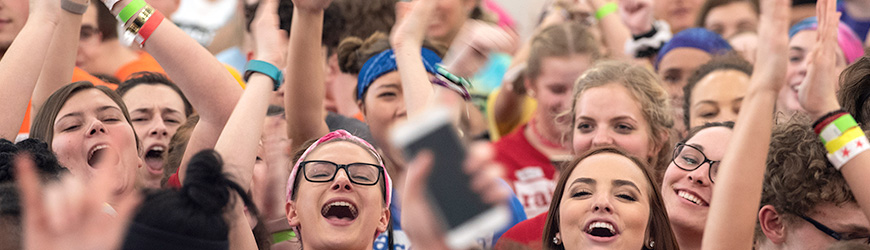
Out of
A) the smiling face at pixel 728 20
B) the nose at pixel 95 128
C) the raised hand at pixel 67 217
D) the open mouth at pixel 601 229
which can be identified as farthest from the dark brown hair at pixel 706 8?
the raised hand at pixel 67 217

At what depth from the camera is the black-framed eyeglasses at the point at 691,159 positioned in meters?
3.29

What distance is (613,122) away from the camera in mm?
3680

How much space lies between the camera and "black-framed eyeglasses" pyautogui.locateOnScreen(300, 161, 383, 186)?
318cm

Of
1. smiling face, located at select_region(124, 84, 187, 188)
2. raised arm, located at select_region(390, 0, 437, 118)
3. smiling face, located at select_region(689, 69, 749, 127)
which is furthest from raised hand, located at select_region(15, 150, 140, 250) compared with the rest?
smiling face, located at select_region(689, 69, 749, 127)

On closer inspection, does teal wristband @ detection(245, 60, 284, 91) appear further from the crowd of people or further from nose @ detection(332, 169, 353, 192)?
nose @ detection(332, 169, 353, 192)

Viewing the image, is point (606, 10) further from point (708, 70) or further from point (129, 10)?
point (129, 10)

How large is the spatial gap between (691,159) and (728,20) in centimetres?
263

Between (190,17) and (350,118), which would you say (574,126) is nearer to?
(350,118)

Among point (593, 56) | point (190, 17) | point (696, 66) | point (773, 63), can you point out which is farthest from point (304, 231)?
point (190, 17)

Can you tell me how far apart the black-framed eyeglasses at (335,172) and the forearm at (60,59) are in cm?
95

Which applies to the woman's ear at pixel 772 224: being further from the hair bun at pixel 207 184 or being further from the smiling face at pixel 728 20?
the smiling face at pixel 728 20

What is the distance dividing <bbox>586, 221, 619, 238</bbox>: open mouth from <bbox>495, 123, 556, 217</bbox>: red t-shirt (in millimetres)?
1096

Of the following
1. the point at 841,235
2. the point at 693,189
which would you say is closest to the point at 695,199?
the point at 693,189

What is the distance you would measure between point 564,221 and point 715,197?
0.52 meters
